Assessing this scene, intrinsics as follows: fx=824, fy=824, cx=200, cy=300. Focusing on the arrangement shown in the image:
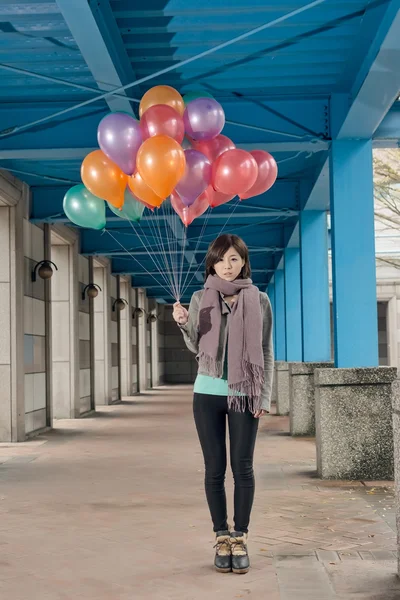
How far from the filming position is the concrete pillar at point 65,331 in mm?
16266

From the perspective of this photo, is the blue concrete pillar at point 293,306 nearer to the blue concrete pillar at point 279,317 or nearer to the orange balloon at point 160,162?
the blue concrete pillar at point 279,317

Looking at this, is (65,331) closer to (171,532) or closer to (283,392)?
(283,392)

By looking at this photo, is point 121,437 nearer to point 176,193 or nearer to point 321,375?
point 321,375

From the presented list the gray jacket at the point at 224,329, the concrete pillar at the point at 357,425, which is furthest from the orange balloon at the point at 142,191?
the concrete pillar at the point at 357,425

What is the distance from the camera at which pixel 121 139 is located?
6395mm

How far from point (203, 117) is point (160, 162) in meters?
0.78

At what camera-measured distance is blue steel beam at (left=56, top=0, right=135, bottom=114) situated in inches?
226

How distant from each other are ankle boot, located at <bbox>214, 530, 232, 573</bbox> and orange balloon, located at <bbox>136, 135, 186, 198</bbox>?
2.82 metres

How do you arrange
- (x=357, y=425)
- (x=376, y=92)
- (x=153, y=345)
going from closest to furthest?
(x=376, y=92) → (x=357, y=425) → (x=153, y=345)

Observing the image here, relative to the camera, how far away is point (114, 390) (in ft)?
74.4

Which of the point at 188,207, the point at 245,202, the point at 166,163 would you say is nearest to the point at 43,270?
the point at 245,202

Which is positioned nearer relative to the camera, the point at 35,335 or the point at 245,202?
the point at 245,202

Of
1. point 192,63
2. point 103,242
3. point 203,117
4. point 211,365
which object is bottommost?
point 211,365

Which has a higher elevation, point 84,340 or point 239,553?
point 84,340
